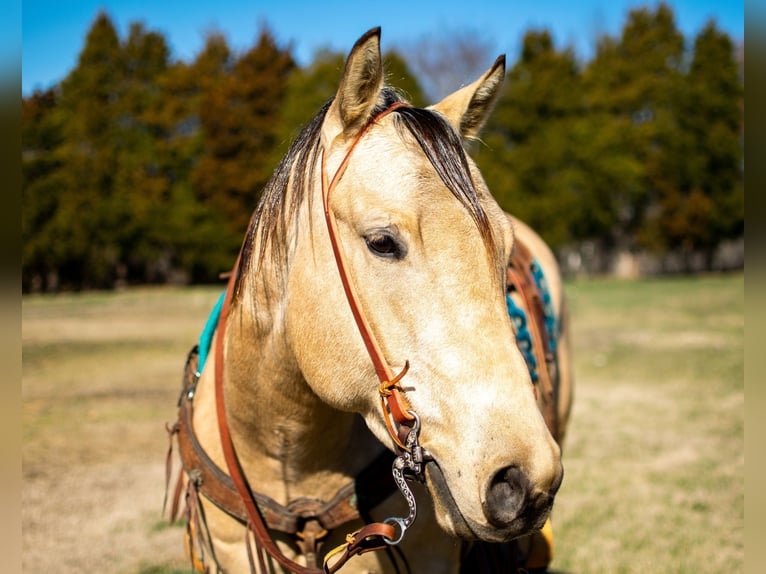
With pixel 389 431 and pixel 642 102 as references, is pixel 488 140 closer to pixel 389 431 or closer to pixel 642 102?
pixel 642 102

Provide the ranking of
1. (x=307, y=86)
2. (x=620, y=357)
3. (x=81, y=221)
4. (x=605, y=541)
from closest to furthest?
1. (x=605, y=541)
2. (x=620, y=357)
3. (x=81, y=221)
4. (x=307, y=86)

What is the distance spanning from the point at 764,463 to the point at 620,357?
33.8 ft

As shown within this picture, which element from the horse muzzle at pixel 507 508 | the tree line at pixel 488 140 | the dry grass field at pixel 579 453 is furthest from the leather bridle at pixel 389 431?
the tree line at pixel 488 140

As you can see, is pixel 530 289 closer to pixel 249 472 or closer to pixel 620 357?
pixel 249 472

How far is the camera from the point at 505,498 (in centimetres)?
133

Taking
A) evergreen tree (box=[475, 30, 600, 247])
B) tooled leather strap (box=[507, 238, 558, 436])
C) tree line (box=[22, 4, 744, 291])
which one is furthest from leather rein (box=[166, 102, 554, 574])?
evergreen tree (box=[475, 30, 600, 247])

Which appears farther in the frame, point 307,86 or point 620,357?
point 307,86

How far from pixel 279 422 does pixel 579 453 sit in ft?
17.2

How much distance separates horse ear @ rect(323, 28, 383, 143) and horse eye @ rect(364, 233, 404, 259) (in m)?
0.31

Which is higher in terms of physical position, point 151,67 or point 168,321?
point 151,67

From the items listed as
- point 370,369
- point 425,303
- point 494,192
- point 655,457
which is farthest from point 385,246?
point 494,192

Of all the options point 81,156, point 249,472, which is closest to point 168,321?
point 81,156

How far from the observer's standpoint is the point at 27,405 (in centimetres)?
816

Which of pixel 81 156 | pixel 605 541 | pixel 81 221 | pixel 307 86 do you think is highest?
pixel 307 86
